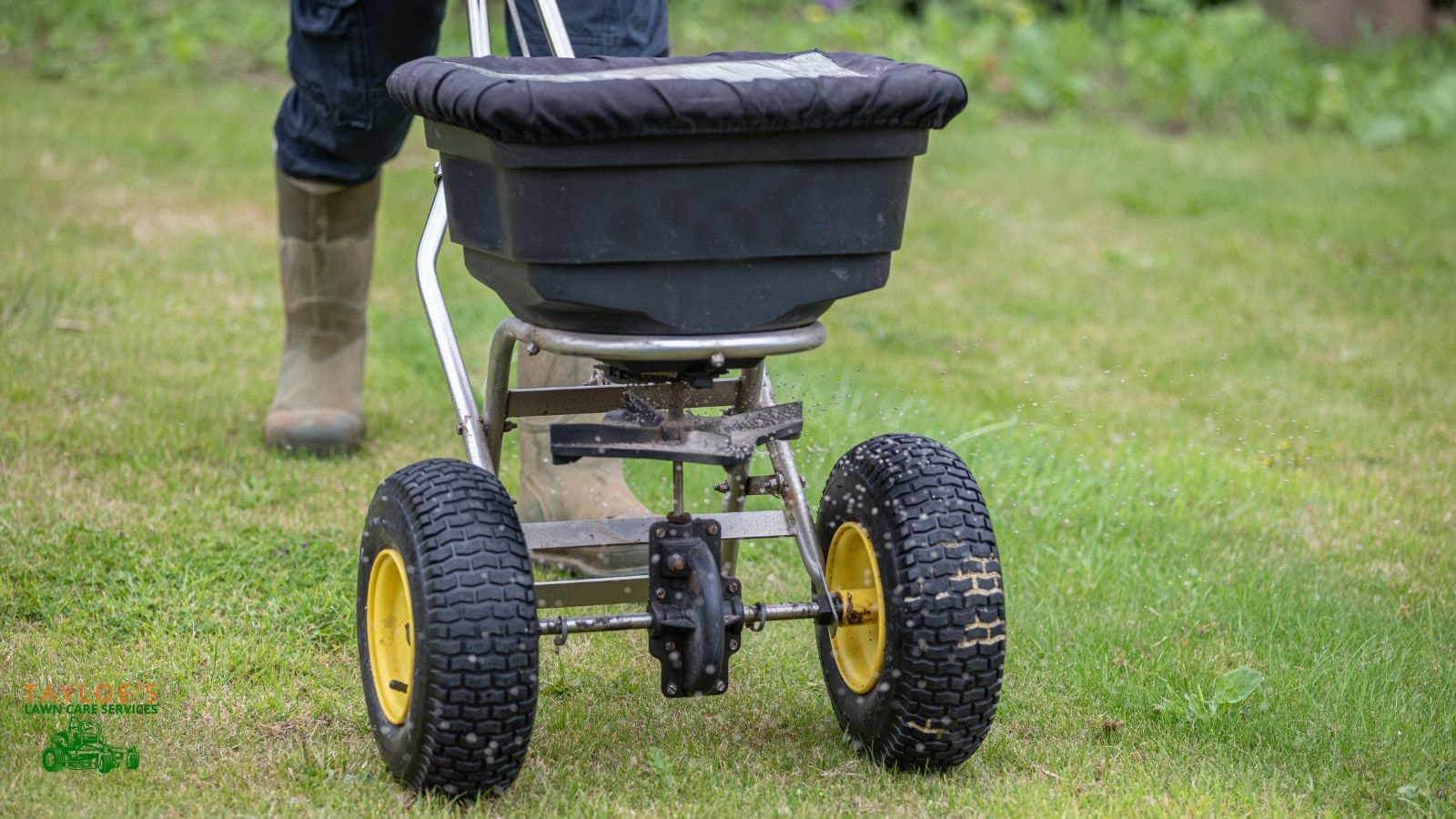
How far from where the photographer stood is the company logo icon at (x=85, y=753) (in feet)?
6.81

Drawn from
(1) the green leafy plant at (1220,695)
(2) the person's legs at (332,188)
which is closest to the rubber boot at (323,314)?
(2) the person's legs at (332,188)

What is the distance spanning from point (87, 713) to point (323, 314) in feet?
4.60

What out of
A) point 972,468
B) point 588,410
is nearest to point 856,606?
point 588,410

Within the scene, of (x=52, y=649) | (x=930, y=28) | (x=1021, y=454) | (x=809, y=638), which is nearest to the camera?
(x=52, y=649)

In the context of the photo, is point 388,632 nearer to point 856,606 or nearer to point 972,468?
point 856,606

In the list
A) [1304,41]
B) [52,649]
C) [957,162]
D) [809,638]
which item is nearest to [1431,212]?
[957,162]

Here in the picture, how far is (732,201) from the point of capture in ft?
5.98

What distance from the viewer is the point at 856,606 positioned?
2.17 m

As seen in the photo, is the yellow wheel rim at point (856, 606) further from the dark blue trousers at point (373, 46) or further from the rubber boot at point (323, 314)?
the rubber boot at point (323, 314)

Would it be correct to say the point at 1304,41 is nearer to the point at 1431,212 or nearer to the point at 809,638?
the point at 1431,212

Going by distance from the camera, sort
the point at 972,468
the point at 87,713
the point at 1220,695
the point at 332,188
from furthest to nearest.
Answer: the point at 972,468 → the point at 332,188 → the point at 1220,695 → the point at 87,713

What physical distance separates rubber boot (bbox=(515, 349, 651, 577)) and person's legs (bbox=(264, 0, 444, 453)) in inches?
24.8

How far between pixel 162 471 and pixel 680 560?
1.71 metres

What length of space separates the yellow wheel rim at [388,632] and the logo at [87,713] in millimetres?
341
